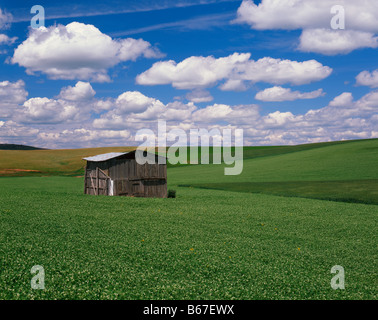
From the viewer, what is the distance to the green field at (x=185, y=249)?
11258 millimetres

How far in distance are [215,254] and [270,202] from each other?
23.0 m

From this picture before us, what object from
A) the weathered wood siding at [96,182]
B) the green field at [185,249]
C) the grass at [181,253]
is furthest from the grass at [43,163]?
the grass at [181,253]

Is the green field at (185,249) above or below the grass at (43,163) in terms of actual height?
below

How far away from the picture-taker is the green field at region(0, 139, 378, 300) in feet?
36.9

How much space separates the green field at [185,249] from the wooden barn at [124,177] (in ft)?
22.6

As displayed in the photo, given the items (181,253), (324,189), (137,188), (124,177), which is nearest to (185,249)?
(181,253)

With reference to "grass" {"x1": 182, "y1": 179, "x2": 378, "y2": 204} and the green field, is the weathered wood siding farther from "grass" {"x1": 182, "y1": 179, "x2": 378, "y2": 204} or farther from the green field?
"grass" {"x1": 182, "y1": 179, "x2": 378, "y2": 204}

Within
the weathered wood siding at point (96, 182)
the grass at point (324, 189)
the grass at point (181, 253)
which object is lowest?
the grass at point (181, 253)

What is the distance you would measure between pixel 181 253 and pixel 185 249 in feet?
3.11

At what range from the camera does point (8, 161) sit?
329ft

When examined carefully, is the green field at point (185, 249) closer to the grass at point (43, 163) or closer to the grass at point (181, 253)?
the grass at point (181, 253)

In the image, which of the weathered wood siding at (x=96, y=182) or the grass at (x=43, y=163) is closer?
the weathered wood siding at (x=96, y=182)

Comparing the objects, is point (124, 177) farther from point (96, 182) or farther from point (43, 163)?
point (43, 163)
